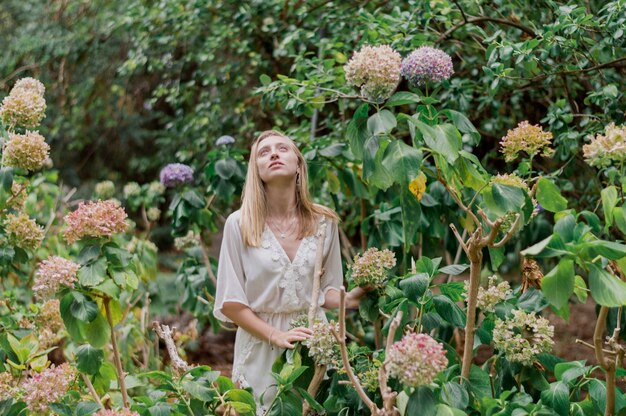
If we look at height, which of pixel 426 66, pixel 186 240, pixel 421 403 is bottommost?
pixel 186 240

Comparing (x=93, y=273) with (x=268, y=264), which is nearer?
(x=93, y=273)

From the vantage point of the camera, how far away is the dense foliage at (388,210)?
1776mm

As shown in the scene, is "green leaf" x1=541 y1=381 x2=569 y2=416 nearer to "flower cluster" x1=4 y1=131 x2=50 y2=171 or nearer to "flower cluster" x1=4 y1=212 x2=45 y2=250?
"flower cluster" x1=4 y1=131 x2=50 y2=171

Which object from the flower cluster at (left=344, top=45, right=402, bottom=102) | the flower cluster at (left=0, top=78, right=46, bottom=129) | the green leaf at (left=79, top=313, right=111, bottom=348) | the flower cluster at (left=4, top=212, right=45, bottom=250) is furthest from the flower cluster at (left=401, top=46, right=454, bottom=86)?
the flower cluster at (left=4, top=212, right=45, bottom=250)

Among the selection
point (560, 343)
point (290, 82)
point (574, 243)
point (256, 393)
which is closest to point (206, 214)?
point (290, 82)

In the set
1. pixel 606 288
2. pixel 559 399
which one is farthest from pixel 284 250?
pixel 606 288

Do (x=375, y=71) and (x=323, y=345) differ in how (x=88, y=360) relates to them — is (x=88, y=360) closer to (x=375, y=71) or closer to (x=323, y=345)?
(x=323, y=345)

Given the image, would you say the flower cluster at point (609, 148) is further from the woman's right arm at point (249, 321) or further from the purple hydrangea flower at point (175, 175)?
the purple hydrangea flower at point (175, 175)

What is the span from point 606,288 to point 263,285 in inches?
50.1

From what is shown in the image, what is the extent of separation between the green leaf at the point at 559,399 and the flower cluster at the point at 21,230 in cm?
168

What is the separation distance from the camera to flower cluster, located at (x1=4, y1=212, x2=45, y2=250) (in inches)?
99.8

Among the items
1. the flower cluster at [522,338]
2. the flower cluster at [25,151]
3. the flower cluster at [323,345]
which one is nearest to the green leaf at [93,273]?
the flower cluster at [25,151]

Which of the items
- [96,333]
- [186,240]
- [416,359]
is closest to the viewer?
[416,359]

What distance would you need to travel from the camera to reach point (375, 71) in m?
1.83
